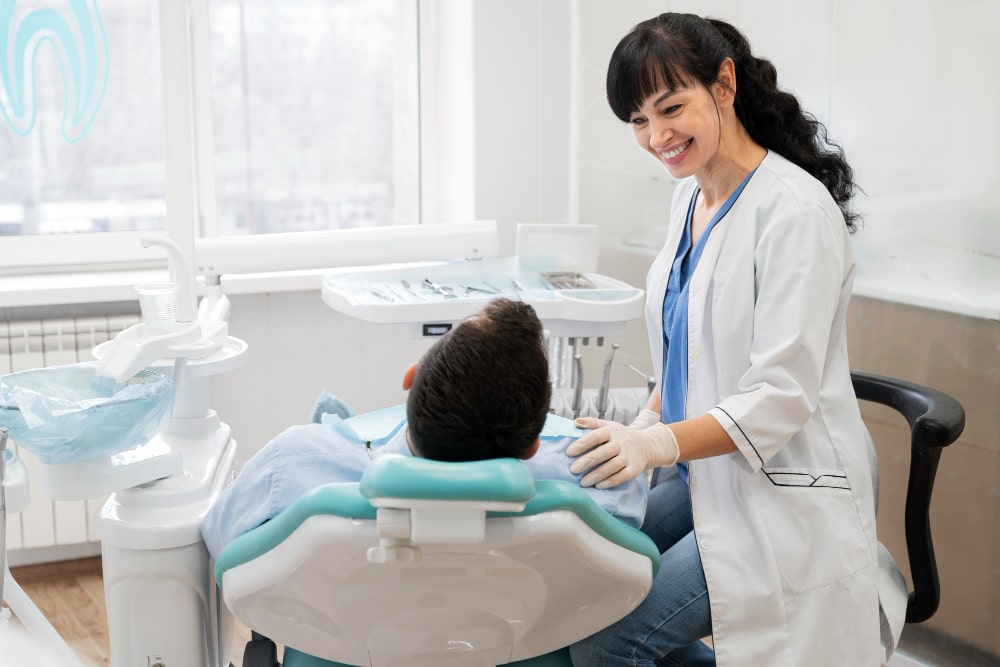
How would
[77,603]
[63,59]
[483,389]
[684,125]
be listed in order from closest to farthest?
1. [483,389]
2. [684,125]
3. [77,603]
4. [63,59]

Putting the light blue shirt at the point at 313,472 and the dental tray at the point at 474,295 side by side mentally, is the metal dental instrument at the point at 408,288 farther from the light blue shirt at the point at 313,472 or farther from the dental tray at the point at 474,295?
the light blue shirt at the point at 313,472

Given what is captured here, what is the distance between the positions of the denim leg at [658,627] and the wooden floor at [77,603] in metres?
1.18

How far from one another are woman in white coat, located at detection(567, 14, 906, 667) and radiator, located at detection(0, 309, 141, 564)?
165cm

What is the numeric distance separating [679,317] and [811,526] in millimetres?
320

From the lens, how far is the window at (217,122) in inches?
104

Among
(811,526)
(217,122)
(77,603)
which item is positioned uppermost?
(217,122)

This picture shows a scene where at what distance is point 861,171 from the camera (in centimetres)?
201

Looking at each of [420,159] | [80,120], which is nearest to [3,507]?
[80,120]

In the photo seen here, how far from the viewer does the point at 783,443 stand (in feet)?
4.12

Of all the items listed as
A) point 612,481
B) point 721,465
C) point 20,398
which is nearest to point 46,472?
point 20,398

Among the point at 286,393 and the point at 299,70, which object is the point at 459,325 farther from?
the point at 299,70

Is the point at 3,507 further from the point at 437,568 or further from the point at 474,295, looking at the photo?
the point at 474,295

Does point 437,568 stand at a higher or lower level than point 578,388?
higher

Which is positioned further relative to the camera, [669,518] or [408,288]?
[408,288]
